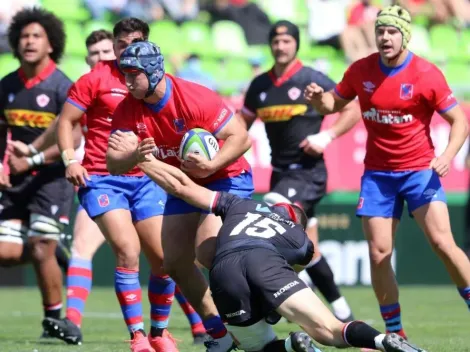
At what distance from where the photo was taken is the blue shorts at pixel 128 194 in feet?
26.6

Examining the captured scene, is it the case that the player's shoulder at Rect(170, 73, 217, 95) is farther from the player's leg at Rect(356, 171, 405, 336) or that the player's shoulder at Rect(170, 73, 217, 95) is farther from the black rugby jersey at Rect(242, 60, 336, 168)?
the black rugby jersey at Rect(242, 60, 336, 168)

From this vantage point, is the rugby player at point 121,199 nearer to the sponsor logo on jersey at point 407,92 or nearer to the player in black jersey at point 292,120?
the sponsor logo on jersey at point 407,92

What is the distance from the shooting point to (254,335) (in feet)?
21.6

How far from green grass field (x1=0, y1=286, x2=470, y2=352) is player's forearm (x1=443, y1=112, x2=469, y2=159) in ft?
4.58

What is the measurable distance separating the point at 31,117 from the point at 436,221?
3.57 metres

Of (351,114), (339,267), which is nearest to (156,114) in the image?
(351,114)

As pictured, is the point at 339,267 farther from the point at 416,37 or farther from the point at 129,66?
the point at 129,66

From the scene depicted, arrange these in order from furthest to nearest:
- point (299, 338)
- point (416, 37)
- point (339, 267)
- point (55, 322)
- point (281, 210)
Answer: point (416, 37)
point (339, 267)
point (55, 322)
point (281, 210)
point (299, 338)

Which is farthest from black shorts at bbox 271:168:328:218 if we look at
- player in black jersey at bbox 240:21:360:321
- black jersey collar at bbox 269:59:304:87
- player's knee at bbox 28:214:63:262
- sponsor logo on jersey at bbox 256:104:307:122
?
player's knee at bbox 28:214:63:262

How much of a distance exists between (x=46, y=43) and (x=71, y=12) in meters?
7.96

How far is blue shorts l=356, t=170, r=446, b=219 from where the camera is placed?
8.26 m

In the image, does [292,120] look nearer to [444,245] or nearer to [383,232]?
[383,232]

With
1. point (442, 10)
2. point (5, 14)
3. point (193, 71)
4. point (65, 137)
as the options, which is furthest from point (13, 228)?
point (442, 10)

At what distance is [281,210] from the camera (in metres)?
6.87
